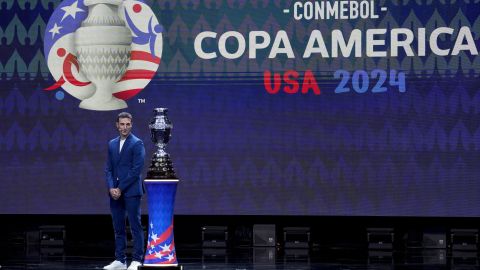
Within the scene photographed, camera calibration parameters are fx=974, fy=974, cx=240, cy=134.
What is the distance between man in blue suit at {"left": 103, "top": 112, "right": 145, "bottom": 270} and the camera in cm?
787

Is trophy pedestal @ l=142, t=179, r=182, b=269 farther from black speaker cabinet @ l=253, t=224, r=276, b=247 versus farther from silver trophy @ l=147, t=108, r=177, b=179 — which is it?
black speaker cabinet @ l=253, t=224, r=276, b=247

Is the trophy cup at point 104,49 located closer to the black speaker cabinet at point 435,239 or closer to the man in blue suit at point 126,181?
the man in blue suit at point 126,181

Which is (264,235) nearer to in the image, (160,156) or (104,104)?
(104,104)

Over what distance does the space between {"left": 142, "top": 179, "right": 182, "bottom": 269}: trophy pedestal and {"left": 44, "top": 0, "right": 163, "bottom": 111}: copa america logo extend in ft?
11.5

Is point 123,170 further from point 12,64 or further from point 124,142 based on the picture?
point 12,64

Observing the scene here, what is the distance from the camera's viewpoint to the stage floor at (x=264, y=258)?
887 cm

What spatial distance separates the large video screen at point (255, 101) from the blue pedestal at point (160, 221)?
10.7 ft

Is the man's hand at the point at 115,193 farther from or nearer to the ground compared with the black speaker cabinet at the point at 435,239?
farther from the ground

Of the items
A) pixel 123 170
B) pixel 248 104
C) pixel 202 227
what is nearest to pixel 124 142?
pixel 123 170

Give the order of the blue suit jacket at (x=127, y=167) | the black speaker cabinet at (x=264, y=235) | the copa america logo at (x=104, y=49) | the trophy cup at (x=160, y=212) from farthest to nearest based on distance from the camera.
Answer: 1. the black speaker cabinet at (x=264, y=235)
2. the copa america logo at (x=104, y=49)
3. the blue suit jacket at (x=127, y=167)
4. the trophy cup at (x=160, y=212)

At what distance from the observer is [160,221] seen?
285 inches

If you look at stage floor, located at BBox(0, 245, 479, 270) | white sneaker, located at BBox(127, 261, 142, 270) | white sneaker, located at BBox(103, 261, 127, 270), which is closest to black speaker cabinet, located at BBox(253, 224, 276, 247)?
stage floor, located at BBox(0, 245, 479, 270)

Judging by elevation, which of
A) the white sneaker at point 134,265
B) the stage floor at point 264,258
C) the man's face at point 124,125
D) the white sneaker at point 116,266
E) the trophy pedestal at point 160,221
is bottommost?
the stage floor at point 264,258

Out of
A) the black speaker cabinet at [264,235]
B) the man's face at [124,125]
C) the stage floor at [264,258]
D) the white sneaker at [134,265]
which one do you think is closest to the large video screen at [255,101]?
the stage floor at [264,258]
